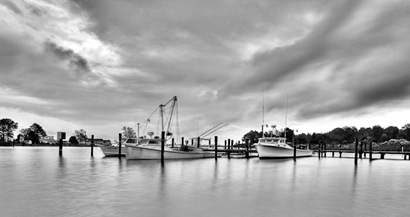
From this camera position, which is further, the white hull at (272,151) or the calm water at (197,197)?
the white hull at (272,151)

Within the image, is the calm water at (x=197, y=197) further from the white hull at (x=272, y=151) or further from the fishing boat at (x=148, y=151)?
the white hull at (x=272, y=151)

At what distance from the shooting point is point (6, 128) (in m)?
192

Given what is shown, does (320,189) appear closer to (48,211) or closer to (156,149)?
(48,211)

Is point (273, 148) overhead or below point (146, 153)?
overhead

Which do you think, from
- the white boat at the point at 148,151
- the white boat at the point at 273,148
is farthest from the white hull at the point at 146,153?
the white boat at the point at 273,148

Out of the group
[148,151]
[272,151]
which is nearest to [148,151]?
[148,151]

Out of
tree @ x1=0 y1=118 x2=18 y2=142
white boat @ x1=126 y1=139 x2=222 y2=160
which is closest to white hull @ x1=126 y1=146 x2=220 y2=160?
white boat @ x1=126 y1=139 x2=222 y2=160

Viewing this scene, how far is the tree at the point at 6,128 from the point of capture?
190000 mm

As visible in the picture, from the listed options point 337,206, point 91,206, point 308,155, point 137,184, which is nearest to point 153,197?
point 91,206

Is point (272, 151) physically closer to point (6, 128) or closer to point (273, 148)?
point (273, 148)

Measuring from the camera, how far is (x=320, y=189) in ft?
80.0

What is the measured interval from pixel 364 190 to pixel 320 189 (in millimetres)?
3194

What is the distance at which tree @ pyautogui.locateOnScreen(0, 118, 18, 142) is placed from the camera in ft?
623

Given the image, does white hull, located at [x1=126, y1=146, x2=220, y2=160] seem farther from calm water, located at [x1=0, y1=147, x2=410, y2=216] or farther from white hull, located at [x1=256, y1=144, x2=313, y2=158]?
calm water, located at [x1=0, y1=147, x2=410, y2=216]
